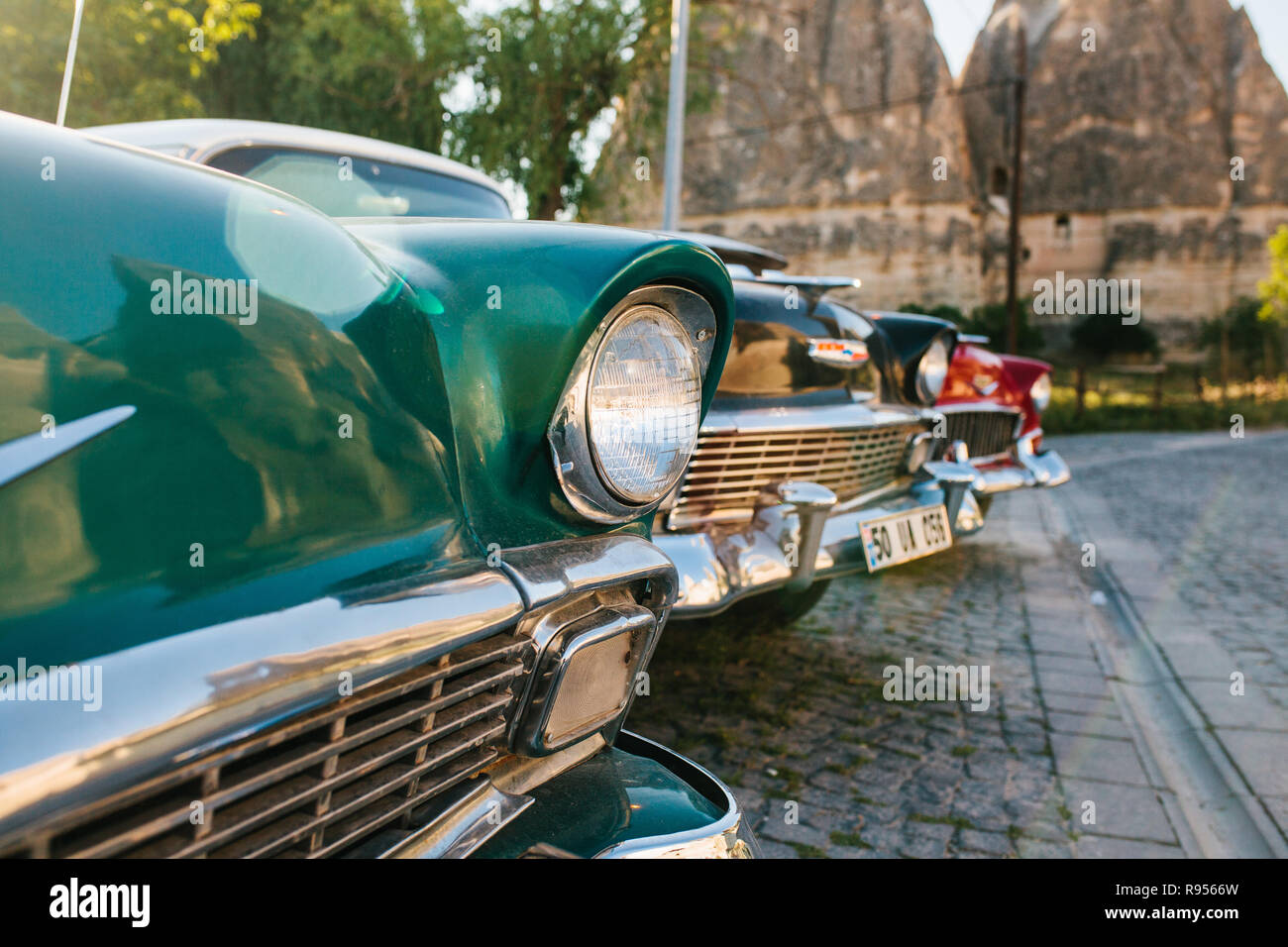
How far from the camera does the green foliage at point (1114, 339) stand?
42719 mm

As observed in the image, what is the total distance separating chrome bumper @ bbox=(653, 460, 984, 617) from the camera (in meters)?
2.28

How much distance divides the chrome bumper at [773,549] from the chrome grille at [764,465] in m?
0.06

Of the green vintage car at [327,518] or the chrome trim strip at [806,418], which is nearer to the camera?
the green vintage car at [327,518]

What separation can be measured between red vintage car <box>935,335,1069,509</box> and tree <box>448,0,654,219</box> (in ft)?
26.5

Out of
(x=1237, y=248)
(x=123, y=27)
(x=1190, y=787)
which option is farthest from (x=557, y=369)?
(x=1237, y=248)

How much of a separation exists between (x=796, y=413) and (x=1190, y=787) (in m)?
1.53

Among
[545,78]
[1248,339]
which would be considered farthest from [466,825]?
[1248,339]

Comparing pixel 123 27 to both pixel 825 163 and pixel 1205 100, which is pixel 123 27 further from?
pixel 1205 100

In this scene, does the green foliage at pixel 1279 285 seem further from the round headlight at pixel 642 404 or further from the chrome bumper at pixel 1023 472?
the round headlight at pixel 642 404

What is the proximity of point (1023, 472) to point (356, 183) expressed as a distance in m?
3.75

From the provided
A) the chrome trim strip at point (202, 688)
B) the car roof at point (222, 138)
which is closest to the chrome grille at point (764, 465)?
the chrome trim strip at point (202, 688)

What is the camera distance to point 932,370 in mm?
3490
